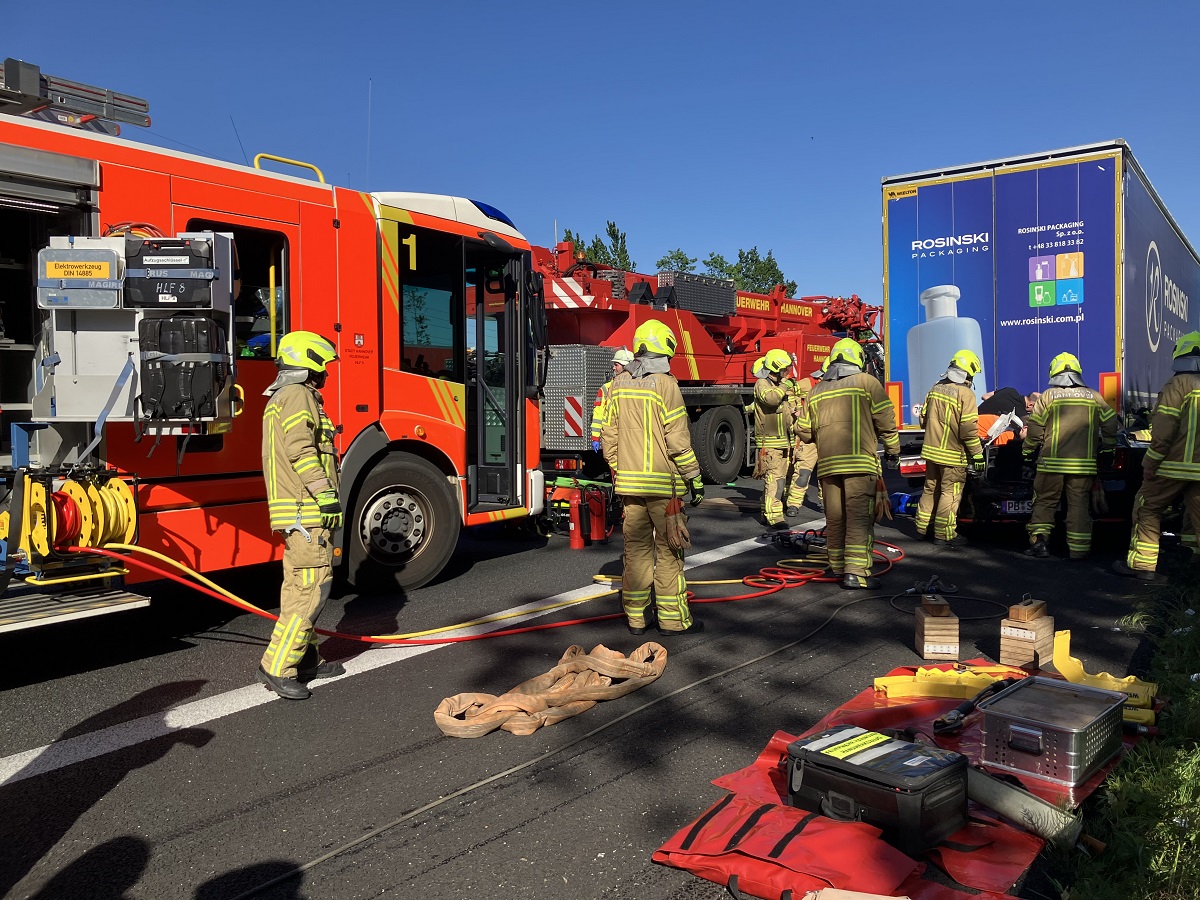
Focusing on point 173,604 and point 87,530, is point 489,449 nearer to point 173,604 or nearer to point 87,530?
point 173,604

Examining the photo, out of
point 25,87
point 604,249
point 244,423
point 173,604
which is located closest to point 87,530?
point 244,423

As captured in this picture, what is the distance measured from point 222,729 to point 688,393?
9.34 meters

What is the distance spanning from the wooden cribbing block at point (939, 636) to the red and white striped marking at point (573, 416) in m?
6.38

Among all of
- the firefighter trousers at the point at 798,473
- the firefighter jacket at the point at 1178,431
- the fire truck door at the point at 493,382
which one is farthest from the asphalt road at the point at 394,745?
the firefighter trousers at the point at 798,473

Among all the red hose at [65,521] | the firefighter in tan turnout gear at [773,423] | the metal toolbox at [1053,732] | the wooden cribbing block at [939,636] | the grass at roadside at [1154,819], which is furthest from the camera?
the firefighter in tan turnout gear at [773,423]

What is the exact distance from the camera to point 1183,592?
646 centimetres

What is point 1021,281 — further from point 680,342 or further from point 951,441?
point 680,342

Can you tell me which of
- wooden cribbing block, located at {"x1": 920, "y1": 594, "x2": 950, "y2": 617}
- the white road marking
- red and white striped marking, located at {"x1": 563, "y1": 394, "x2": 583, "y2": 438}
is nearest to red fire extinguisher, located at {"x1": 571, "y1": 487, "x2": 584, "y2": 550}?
red and white striped marking, located at {"x1": 563, "y1": 394, "x2": 583, "y2": 438}

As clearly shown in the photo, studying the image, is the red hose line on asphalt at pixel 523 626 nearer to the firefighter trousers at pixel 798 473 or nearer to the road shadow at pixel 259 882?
the road shadow at pixel 259 882

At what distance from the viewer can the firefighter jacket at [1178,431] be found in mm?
7020

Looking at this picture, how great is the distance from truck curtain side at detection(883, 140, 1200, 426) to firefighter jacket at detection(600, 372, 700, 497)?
4808 millimetres

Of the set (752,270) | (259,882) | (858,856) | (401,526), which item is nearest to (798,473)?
(401,526)

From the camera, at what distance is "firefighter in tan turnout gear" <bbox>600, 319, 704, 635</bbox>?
5777mm

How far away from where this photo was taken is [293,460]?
15.2 ft
